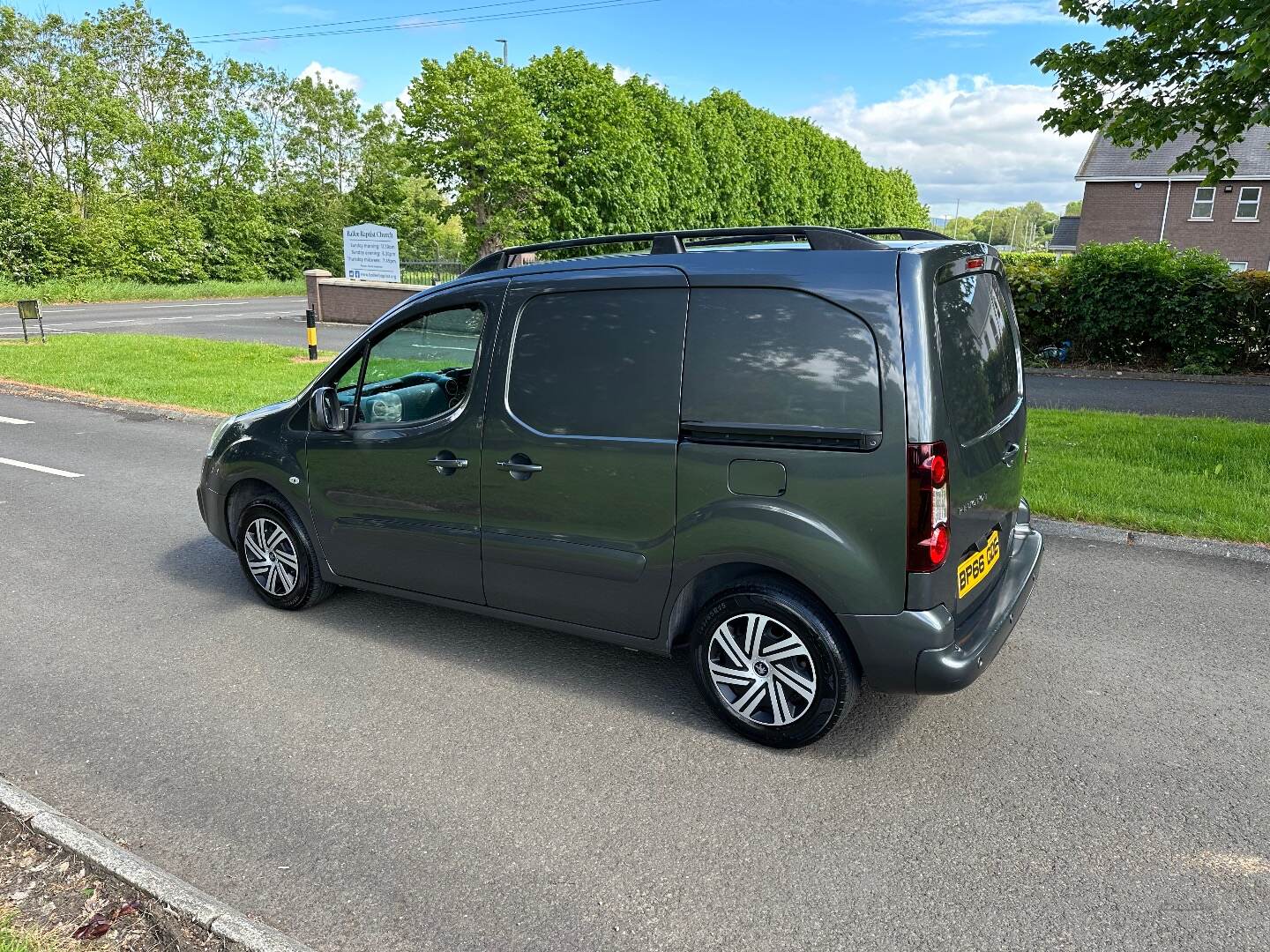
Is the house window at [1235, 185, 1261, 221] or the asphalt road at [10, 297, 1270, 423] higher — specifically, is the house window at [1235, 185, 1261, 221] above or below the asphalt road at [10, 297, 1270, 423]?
above

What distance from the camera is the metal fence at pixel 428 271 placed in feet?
97.6

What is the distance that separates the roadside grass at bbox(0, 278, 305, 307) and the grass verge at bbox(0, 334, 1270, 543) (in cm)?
2268

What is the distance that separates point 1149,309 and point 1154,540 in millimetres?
10113

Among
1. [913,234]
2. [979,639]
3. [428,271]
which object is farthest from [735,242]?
[428,271]

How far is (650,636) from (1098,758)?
181cm

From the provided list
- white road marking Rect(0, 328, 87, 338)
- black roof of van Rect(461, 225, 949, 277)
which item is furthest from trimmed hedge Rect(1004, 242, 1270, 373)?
white road marking Rect(0, 328, 87, 338)

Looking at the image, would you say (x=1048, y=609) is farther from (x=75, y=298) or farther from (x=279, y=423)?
(x=75, y=298)

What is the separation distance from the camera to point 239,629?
4.95 metres

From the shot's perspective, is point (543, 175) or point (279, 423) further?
point (543, 175)

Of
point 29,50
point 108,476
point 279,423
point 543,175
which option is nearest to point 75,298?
point 29,50

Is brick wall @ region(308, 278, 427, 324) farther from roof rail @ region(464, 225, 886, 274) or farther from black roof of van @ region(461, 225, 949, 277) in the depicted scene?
black roof of van @ region(461, 225, 949, 277)

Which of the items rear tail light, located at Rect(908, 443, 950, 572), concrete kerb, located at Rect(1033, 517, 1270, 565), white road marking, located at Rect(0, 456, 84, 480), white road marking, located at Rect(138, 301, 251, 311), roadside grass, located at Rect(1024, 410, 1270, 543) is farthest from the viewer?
white road marking, located at Rect(138, 301, 251, 311)

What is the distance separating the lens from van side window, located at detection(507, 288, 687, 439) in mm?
3605

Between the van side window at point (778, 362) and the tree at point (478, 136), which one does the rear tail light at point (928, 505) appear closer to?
the van side window at point (778, 362)
